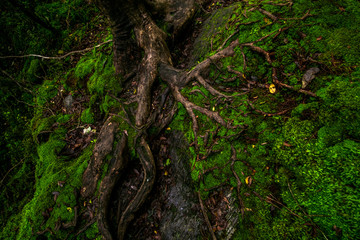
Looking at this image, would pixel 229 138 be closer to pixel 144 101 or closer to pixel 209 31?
pixel 144 101

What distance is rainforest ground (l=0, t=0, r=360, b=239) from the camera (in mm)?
1700

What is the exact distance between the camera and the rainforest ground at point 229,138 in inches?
66.9

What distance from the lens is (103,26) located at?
766 cm

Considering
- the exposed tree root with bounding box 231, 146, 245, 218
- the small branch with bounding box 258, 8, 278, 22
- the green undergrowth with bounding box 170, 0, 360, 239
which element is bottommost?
the exposed tree root with bounding box 231, 146, 245, 218

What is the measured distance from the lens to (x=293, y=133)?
1999 mm

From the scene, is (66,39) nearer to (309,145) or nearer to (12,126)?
(12,126)

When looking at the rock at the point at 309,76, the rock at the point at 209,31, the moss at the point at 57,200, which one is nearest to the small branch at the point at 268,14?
the rock at the point at 209,31

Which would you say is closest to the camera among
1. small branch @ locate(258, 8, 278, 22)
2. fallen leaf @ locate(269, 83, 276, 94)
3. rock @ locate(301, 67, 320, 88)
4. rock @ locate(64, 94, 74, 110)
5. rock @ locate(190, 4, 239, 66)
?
rock @ locate(301, 67, 320, 88)

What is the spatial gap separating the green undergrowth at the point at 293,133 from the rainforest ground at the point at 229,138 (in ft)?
0.04

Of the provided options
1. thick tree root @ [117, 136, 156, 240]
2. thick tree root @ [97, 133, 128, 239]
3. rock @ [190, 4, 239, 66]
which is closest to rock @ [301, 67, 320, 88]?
rock @ [190, 4, 239, 66]

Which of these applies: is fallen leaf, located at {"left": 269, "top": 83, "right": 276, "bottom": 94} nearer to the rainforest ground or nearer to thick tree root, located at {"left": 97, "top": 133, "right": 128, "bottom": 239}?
the rainforest ground

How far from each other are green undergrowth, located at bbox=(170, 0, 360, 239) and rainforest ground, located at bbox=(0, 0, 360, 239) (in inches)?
0.5

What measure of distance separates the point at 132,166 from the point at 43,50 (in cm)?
838

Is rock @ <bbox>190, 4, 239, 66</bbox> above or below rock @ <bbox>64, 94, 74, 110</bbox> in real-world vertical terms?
below
